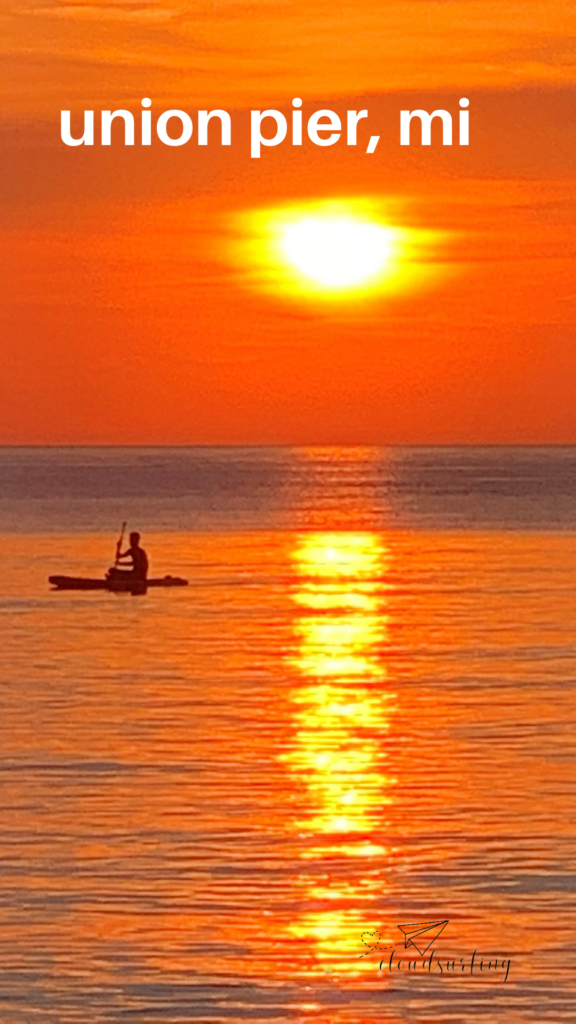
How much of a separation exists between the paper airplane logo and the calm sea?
95 mm

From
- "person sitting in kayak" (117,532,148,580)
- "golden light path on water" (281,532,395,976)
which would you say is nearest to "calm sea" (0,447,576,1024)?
"golden light path on water" (281,532,395,976)

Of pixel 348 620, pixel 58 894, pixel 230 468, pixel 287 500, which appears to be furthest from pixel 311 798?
pixel 230 468

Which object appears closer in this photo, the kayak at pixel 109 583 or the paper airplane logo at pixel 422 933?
the paper airplane logo at pixel 422 933

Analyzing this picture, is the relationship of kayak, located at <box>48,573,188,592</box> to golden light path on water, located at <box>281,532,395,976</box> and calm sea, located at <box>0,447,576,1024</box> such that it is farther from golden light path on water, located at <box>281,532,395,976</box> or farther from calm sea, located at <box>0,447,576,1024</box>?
golden light path on water, located at <box>281,532,395,976</box>

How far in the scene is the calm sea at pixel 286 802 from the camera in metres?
14.6

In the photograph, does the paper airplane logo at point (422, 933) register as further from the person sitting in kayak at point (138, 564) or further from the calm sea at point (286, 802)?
the person sitting in kayak at point (138, 564)

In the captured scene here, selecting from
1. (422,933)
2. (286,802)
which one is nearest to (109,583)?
(286,802)

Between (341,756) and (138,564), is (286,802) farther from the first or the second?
(138,564)

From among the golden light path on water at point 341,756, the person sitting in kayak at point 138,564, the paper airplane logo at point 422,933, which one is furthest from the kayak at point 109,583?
the paper airplane logo at point 422,933

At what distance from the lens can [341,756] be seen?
2406 cm

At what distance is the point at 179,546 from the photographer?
228 feet

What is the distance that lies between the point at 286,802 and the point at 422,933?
17.1ft

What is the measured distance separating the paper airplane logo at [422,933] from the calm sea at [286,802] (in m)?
0.09

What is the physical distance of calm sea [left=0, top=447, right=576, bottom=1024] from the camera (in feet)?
47.9
